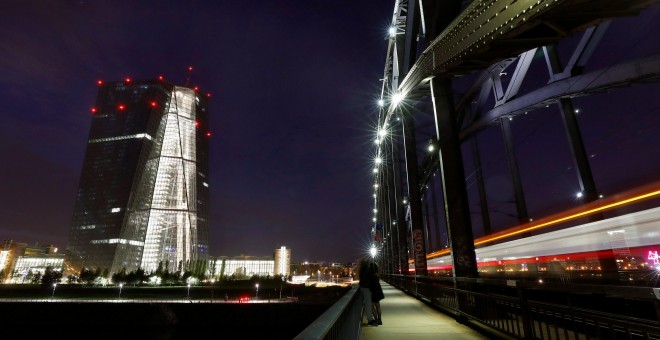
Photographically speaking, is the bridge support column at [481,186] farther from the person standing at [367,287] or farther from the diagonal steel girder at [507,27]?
the person standing at [367,287]

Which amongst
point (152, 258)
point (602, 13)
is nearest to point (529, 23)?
point (602, 13)

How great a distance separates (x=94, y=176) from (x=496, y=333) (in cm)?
15485

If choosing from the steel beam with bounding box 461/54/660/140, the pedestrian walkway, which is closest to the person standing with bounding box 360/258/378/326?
the pedestrian walkway

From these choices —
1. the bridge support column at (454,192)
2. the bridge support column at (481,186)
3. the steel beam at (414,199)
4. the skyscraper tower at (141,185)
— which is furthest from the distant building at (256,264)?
the bridge support column at (454,192)

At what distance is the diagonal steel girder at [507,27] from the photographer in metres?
6.62

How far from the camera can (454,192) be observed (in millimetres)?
10414

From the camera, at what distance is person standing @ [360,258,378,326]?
8.06 meters

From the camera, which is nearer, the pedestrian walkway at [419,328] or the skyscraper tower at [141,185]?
the pedestrian walkway at [419,328]

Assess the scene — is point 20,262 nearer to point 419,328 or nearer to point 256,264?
point 256,264

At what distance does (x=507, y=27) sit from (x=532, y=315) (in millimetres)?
6334

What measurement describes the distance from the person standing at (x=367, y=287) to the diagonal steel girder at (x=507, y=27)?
663 cm

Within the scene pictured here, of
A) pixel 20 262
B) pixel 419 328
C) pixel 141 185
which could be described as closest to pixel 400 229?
pixel 419 328

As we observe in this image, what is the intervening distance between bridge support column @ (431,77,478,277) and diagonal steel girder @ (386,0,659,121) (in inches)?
59.4

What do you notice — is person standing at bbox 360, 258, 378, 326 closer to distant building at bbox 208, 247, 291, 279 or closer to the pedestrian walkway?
the pedestrian walkway
